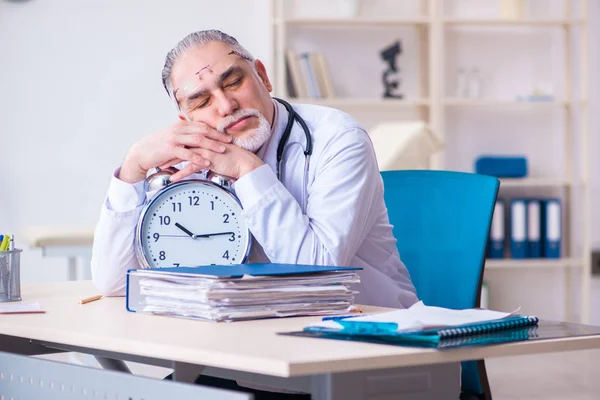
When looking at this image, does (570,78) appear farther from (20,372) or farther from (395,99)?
(20,372)

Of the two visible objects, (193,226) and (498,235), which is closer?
(193,226)

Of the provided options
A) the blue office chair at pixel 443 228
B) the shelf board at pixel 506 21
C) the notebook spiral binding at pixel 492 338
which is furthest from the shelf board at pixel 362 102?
the notebook spiral binding at pixel 492 338

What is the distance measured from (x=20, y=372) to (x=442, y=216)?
3.24 ft

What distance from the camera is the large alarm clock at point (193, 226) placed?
1.64 m

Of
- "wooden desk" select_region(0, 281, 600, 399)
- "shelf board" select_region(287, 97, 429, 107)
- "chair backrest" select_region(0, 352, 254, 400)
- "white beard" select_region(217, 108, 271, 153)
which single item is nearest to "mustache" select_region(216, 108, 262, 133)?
"white beard" select_region(217, 108, 271, 153)

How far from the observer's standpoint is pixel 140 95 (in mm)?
5074

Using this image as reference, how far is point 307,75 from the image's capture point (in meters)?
4.87

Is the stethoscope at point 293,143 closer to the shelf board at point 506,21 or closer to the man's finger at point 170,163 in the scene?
the man's finger at point 170,163

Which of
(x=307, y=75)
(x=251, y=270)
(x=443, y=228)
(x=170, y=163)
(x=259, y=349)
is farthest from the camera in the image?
(x=307, y=75)

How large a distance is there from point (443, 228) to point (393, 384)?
90 centimetres

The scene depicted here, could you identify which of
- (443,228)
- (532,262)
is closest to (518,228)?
(532,262)

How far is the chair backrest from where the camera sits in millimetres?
1038

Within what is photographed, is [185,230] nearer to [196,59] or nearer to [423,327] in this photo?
[196,59]

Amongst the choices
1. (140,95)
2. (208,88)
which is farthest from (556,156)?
(208,88)
